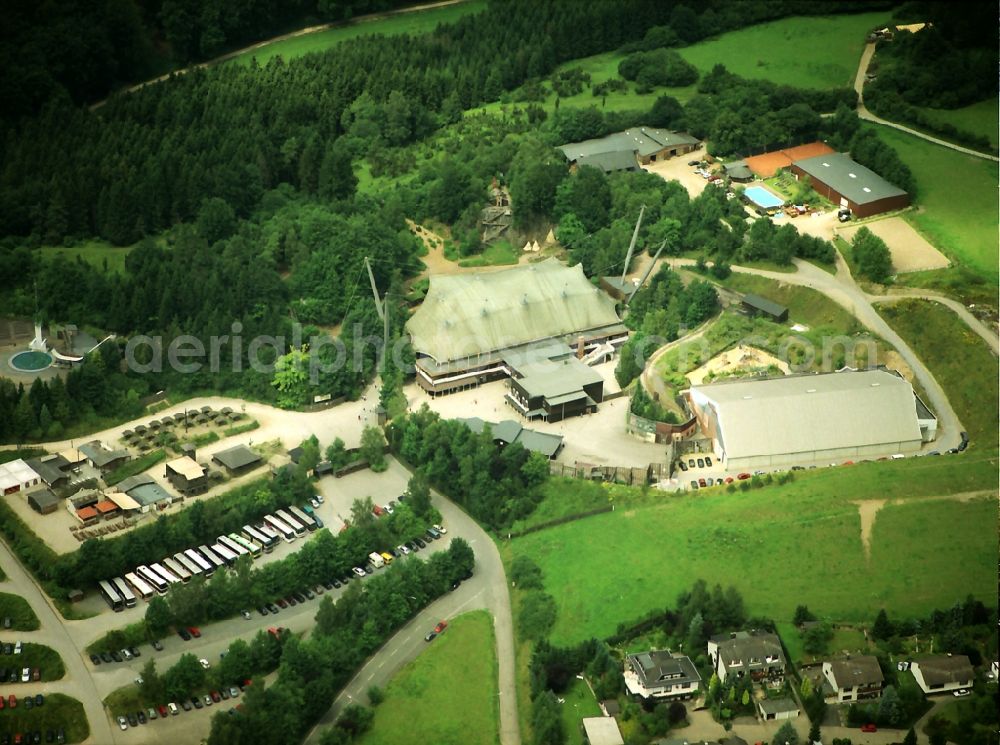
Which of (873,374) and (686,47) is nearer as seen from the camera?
(873,374)

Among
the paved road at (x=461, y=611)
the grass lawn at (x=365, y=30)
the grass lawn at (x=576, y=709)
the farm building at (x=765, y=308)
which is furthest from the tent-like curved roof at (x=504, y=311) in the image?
the grass lawn at (x=365, y=30)

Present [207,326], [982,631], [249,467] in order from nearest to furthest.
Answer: [982,631] → [249,467] → [207,326]

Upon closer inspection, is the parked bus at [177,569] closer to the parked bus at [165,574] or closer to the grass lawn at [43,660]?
the parked bus at [165,574]

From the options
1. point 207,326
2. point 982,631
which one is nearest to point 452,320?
point 207,326

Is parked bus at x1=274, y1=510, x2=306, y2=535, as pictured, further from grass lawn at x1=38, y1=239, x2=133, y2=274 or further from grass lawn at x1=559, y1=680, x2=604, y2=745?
grass lawn at x1=38, y1=239, x2=133, y2=274

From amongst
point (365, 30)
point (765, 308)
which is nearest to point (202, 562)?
point (765, 308)

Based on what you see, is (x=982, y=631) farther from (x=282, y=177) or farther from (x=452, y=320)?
(x=282, y=177)

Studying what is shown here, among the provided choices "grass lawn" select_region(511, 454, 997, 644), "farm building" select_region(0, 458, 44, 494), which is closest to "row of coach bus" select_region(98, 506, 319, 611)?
"farm building" select_region(0, 458, 44, 494)
